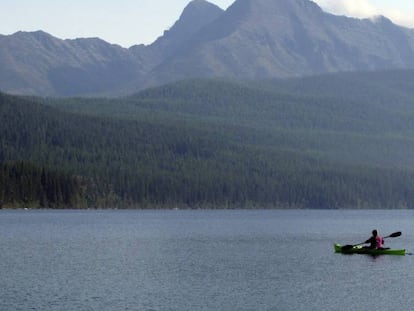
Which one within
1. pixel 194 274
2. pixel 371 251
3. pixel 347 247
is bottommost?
pixel 194 274

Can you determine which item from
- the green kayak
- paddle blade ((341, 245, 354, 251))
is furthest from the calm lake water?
paddle blade ((341, 245, 354, 251))

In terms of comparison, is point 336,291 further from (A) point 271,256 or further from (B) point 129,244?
(B) point 129,244

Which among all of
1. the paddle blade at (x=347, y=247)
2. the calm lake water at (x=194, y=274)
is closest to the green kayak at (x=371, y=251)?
the paddle blade at (x=347, y=247)

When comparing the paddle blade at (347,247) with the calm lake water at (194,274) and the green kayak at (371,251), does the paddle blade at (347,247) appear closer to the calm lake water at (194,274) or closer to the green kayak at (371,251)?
the green kayak at (371,251)

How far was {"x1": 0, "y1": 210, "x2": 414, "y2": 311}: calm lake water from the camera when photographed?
3418 inches

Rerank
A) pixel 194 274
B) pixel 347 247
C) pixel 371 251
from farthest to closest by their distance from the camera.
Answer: pixel 347 247 → pixel 371 251 → pixel 194 274

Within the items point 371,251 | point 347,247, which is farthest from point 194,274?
point 371,251

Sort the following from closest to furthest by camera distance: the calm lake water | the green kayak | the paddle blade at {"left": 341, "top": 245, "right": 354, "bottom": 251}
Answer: the calm lake water, the green kayak, the paddle blade at {"left": 341, "top": 245, "right": 354, "bottom": 251}

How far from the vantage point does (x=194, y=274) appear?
347ft

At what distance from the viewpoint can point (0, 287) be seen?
307 feet

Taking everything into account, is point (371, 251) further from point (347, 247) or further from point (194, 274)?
point (194, 274)

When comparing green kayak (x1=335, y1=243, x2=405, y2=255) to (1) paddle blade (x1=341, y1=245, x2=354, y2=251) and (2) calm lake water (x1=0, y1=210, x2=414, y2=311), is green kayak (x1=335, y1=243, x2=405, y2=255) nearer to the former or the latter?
(1) paddle blade (x1=341, y1=245, x2=354, y2=251)

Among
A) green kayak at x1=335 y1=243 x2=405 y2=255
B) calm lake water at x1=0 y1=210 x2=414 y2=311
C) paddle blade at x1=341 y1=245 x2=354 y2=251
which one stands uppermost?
paddle blade at x1=341 y1=245 x2=354 y2=251

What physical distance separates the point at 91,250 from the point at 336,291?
46447 millimetres
